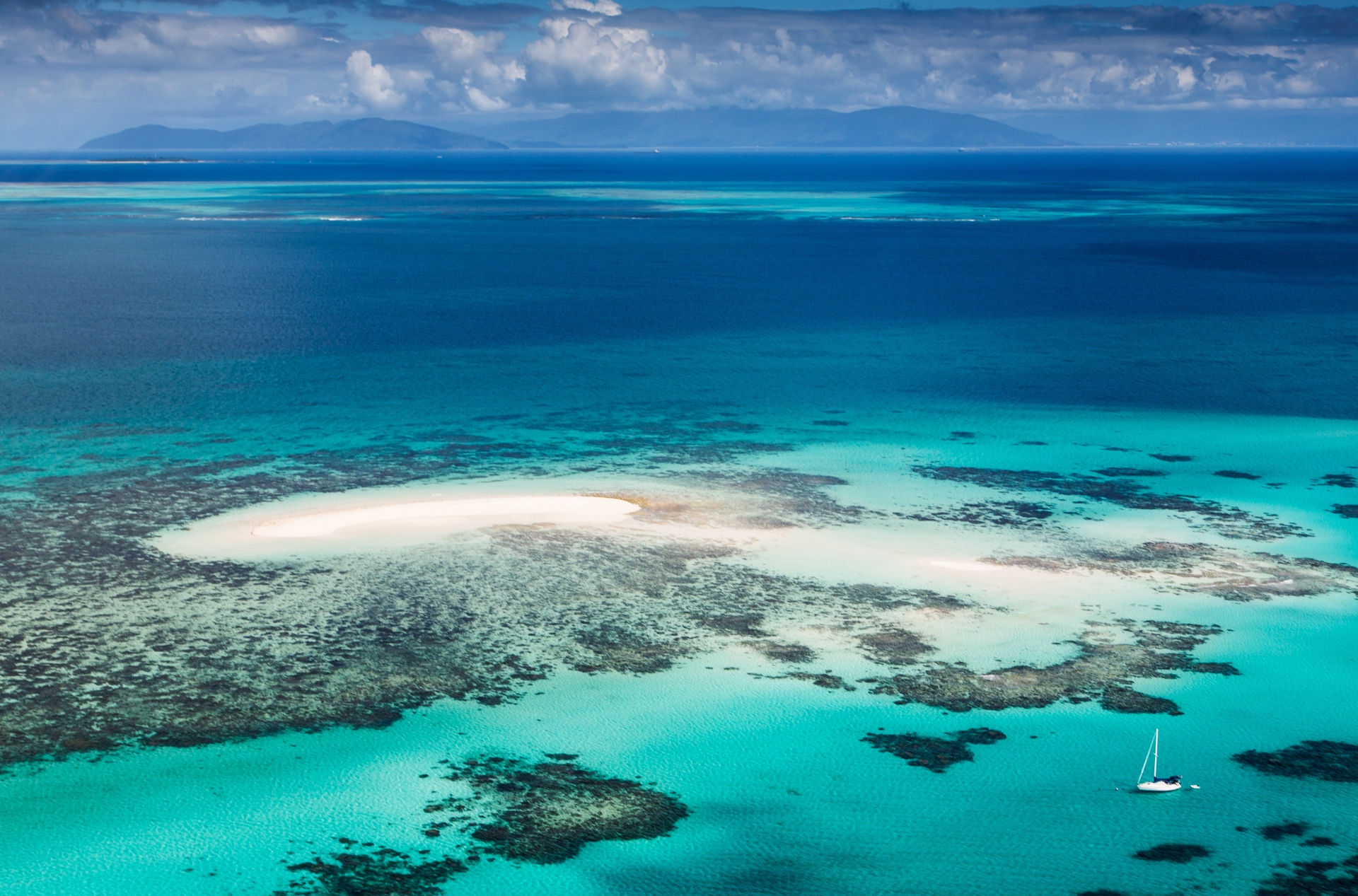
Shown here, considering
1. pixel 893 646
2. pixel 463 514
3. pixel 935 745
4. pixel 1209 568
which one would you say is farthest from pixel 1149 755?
pixel 463 514

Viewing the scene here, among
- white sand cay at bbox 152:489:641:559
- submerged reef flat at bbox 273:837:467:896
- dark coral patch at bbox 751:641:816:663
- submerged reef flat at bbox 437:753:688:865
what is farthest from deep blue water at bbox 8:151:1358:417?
submerged reef flat at bbox 273:837:467:896

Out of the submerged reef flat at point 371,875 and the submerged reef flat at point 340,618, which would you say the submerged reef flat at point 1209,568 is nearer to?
the submerged reef flat at point 340,618

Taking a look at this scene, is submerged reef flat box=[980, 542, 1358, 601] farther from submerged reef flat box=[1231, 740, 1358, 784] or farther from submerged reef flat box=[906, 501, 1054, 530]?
submerged reef flat box=[1231, 740, 1358, 784]

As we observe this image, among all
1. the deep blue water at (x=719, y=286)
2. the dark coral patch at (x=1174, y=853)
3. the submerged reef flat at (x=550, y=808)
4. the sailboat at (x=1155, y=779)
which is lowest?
the dark coral patch at (x=1174, y=853)

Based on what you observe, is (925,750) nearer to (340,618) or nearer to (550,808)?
(550,808)

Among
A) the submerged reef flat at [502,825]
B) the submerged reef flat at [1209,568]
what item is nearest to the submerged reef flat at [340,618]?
the submerged reef flat at [502,825]

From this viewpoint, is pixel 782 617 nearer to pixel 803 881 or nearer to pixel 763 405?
pixel 803 881
